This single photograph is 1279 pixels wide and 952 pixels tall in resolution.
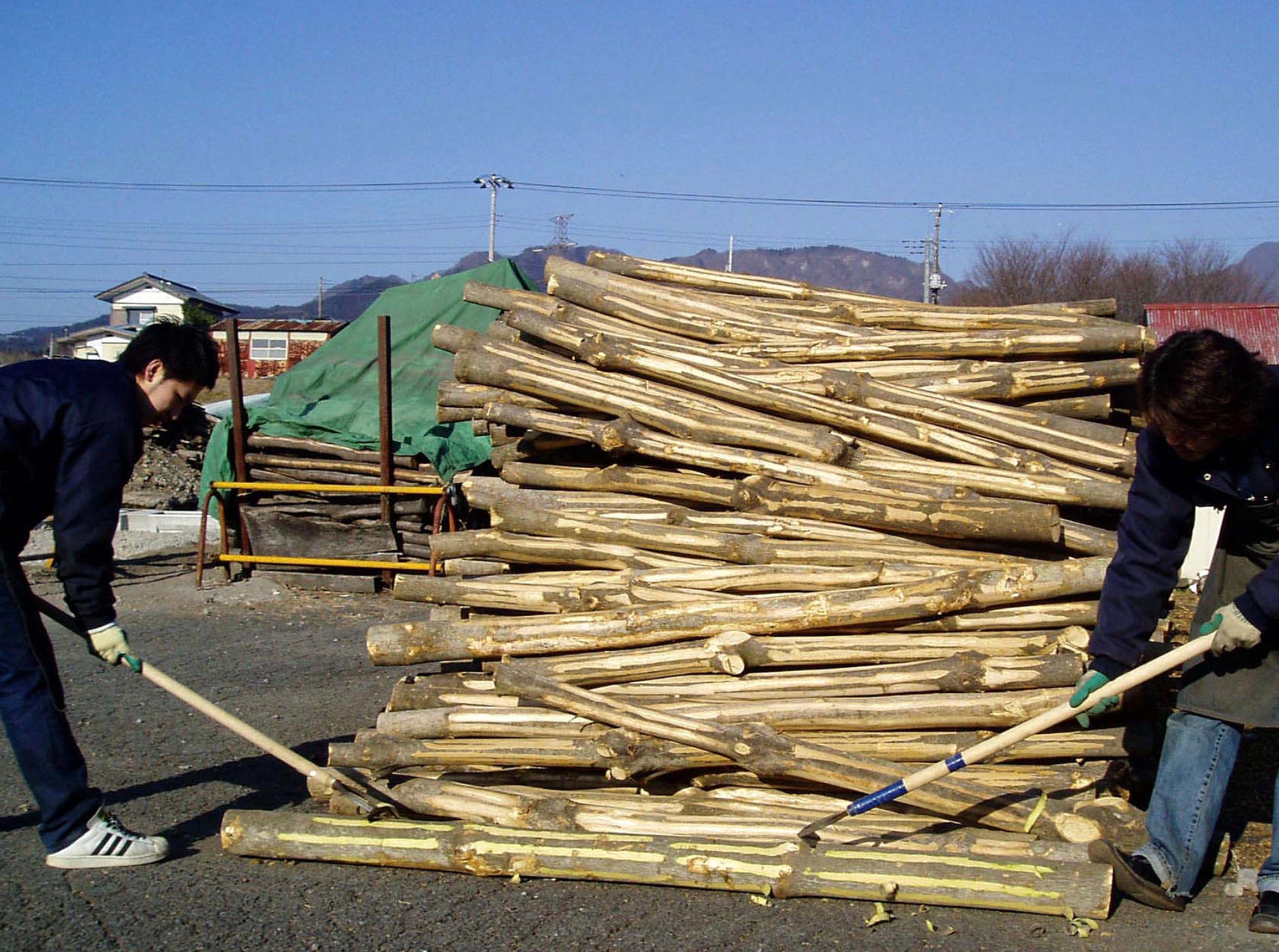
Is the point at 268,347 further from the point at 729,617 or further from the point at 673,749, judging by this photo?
the point at 673,749

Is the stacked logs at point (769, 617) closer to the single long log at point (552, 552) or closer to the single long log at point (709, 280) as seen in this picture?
the single long log at point (552, 552)

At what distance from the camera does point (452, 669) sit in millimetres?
5988

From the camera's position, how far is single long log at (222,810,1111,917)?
3818mm

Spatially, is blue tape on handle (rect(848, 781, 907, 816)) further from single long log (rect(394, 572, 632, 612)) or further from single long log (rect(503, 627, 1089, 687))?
single long log (rect(394, 572, 632, 612))

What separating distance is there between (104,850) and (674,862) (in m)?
2.17

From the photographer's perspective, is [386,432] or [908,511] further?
[386,432]

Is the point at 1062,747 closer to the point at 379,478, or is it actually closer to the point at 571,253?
the point at 379,478

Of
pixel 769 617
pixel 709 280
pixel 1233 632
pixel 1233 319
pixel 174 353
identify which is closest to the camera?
pixel 1233 632

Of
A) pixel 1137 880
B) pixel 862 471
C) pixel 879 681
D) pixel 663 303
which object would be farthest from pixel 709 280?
pixel 1137 880

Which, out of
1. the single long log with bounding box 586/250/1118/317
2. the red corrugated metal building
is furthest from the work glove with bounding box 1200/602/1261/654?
the red corrugated metal building

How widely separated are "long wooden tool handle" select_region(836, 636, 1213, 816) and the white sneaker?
106 inches

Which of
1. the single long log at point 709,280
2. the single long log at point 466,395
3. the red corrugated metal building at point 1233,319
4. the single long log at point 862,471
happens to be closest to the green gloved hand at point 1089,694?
the single long log at point 862,471

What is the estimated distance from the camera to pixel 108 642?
427 cm

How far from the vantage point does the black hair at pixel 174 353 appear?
4.46 m
